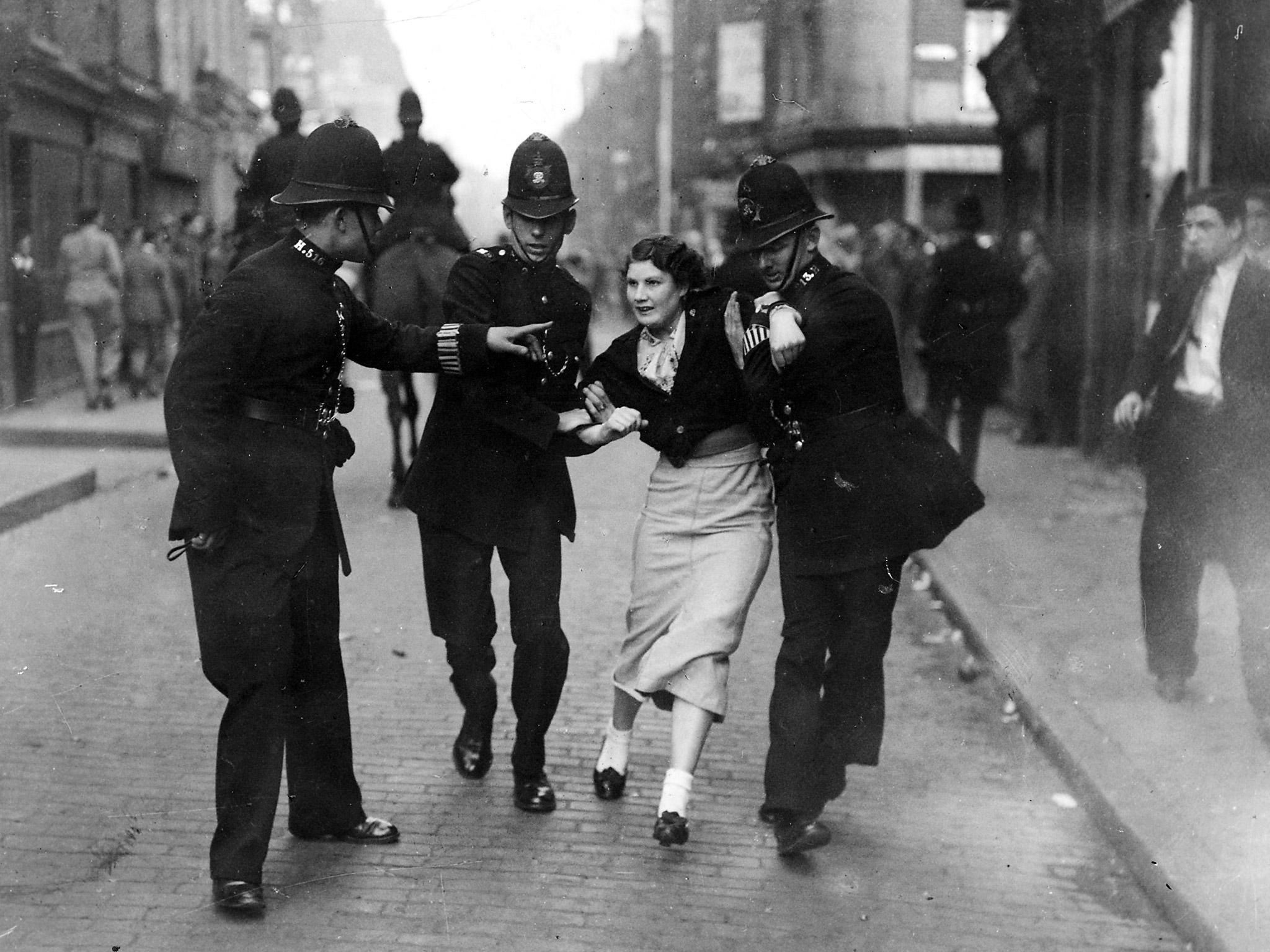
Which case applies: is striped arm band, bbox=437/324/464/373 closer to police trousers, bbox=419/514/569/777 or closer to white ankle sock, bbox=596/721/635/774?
police trousers, bbox=419/514/569/777

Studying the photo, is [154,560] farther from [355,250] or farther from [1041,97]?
[1041,97]

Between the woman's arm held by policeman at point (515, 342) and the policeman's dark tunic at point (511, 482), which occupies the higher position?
the woman's arm held by policeman at point (515, 342)

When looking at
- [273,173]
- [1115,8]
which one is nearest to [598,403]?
[273,173]

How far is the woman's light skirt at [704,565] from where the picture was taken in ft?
15.5

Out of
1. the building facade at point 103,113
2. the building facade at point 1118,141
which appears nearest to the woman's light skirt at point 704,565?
the building facade at point 1118,141

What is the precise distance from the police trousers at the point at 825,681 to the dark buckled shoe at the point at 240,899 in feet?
4.90

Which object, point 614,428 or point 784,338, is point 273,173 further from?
point 784,338

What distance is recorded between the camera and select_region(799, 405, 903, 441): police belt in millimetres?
4578

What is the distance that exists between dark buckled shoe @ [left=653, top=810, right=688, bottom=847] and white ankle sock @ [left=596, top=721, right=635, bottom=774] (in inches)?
22.6

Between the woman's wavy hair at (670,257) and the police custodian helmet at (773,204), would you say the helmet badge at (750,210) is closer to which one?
the police custodian helmet at (773,204)

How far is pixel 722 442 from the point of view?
4.76 meters

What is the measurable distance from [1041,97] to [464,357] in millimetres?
11384

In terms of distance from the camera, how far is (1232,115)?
379 inches

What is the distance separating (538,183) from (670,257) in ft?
1.48
